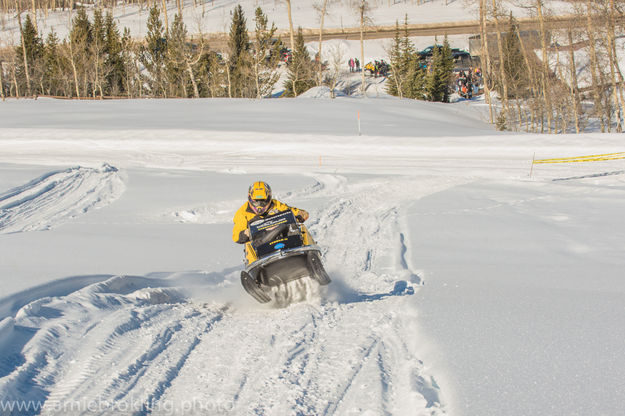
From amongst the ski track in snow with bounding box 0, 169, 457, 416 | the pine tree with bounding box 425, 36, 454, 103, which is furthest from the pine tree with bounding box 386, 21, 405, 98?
the ski track in snow with bounding box 0, 169, 457, 416

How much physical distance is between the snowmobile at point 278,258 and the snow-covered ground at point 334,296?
0.93 feet

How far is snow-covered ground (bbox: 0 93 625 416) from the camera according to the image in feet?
12.4

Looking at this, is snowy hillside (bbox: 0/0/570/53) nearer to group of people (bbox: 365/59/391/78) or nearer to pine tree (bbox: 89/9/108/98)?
group of people (bbox: 365/59/391/78)

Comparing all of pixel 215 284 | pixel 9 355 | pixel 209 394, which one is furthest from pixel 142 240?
pixel 209 394

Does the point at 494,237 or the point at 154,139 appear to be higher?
the point at 154,139

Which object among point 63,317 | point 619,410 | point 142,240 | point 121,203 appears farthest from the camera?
point 121,203

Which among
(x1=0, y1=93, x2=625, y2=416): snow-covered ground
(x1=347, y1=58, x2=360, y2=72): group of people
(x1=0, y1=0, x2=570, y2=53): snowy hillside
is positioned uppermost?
(x1=0, y1=0, x2=570, y2=53): snowy hillside

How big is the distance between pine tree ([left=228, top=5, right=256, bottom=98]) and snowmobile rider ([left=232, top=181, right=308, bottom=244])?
4171cm

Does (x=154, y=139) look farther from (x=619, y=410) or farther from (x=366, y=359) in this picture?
(x=619, y=410)

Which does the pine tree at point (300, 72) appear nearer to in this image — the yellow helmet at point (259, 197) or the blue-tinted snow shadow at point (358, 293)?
the yellow helmet at point (259, 197)

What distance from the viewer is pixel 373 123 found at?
2656cm

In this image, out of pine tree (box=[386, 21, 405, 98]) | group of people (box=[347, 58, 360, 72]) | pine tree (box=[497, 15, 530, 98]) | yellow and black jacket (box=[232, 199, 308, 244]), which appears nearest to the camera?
yellow and black jacket (box=[232, 199, 308, 244])

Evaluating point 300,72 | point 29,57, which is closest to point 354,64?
point 300,72

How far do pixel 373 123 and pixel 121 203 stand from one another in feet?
54.0
